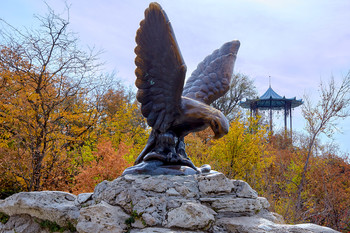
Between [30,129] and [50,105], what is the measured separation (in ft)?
2.60

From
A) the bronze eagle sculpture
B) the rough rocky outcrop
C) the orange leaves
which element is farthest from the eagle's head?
the orange leaves

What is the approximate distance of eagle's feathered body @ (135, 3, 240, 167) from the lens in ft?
10.0

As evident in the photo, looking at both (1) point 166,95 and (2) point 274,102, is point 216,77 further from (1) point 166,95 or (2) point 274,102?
(2) point 274,102

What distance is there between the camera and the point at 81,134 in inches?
329

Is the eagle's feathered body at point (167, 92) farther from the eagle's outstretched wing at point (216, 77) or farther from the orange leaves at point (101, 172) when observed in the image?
the orange leaves at point (101, 172)

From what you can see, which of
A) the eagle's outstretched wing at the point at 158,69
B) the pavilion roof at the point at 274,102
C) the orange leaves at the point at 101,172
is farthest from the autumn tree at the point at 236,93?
the eagle's outstretched wing at the point at 158,69

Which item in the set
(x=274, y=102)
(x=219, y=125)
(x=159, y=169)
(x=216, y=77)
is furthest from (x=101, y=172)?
(x=274, y=102)

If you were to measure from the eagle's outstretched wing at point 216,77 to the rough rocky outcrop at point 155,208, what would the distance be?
1.41m

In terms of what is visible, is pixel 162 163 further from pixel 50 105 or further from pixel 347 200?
pixel 347 200

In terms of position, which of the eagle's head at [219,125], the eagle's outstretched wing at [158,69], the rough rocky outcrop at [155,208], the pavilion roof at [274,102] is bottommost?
the rough rocky outcrop at [155,208]

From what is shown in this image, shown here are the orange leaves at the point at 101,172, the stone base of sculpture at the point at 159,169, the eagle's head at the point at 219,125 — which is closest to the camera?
the stone base of sculpture at the point at 159,169

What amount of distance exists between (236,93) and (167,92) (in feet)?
56.0

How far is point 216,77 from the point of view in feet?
14.4

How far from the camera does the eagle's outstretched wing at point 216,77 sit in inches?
171
